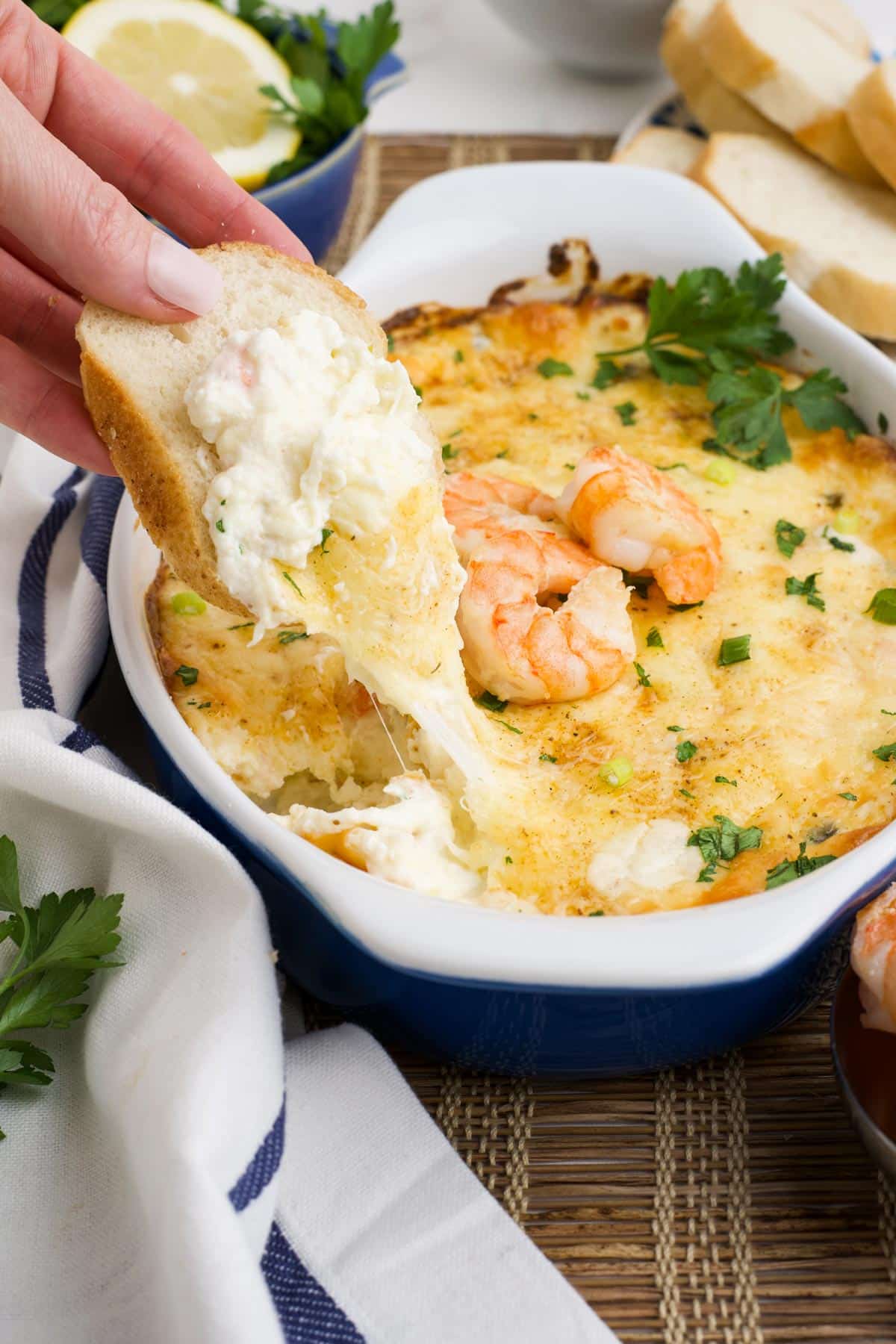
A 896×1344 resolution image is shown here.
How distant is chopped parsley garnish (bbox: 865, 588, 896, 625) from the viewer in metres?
2.71

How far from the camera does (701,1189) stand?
225cm

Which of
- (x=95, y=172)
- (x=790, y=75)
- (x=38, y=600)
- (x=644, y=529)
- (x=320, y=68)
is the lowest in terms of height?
(x=38, y=600)

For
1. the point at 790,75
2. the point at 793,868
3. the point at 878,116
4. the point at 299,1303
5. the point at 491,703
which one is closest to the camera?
the point at 299,1303

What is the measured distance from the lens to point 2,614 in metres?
2.83

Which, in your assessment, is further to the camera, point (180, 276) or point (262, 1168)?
point (180, 276)

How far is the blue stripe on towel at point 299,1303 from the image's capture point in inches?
78.0

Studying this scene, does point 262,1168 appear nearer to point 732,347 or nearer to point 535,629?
point 535,629

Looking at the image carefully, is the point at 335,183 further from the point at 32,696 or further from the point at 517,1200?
the point at 517,1200

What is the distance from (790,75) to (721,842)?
8.90 ft

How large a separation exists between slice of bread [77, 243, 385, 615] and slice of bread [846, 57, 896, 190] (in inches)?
88.6

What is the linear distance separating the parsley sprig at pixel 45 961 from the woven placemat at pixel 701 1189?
0.50 meters

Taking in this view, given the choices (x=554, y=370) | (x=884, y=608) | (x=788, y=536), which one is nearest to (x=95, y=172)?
(x=554, y=370)

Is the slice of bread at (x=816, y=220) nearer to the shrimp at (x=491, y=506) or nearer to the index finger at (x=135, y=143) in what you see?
the shrimp at (x=491, y=506)

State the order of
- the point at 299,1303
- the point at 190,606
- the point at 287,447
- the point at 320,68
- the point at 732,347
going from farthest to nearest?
the point at 320,68, the point at 732,347, the point at 190,606, the point at 287,447, the point at 299,1303
